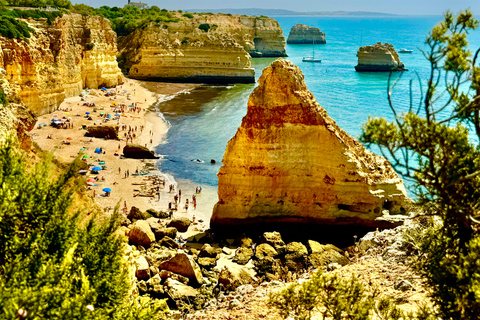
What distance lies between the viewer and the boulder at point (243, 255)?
70.3ft

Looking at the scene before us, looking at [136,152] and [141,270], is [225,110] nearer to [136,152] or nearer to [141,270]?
[136,152]

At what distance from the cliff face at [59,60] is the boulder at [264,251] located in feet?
93.7

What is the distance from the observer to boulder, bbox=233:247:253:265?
21438 mm

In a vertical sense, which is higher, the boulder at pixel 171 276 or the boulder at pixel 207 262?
the boulder at pixel 171 276

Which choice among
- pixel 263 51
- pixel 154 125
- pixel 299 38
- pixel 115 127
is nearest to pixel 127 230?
pixel 115 127

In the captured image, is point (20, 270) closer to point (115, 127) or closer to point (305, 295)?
point (305, 295)

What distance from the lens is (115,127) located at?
49.8 m

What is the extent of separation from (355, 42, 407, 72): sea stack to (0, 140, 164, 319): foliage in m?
92.5

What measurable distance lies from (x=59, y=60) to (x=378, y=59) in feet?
215

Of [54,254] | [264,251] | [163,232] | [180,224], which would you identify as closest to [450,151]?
[54,254]

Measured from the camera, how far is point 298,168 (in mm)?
24734

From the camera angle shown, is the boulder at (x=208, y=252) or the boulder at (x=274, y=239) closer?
the boulder at (x=208, y=252)

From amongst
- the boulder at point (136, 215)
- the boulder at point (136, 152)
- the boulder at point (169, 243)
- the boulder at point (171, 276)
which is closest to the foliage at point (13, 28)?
the boulder at point (136, 152)

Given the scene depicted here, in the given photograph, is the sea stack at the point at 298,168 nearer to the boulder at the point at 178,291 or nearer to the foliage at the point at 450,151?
the boulder at the point at 178,291
